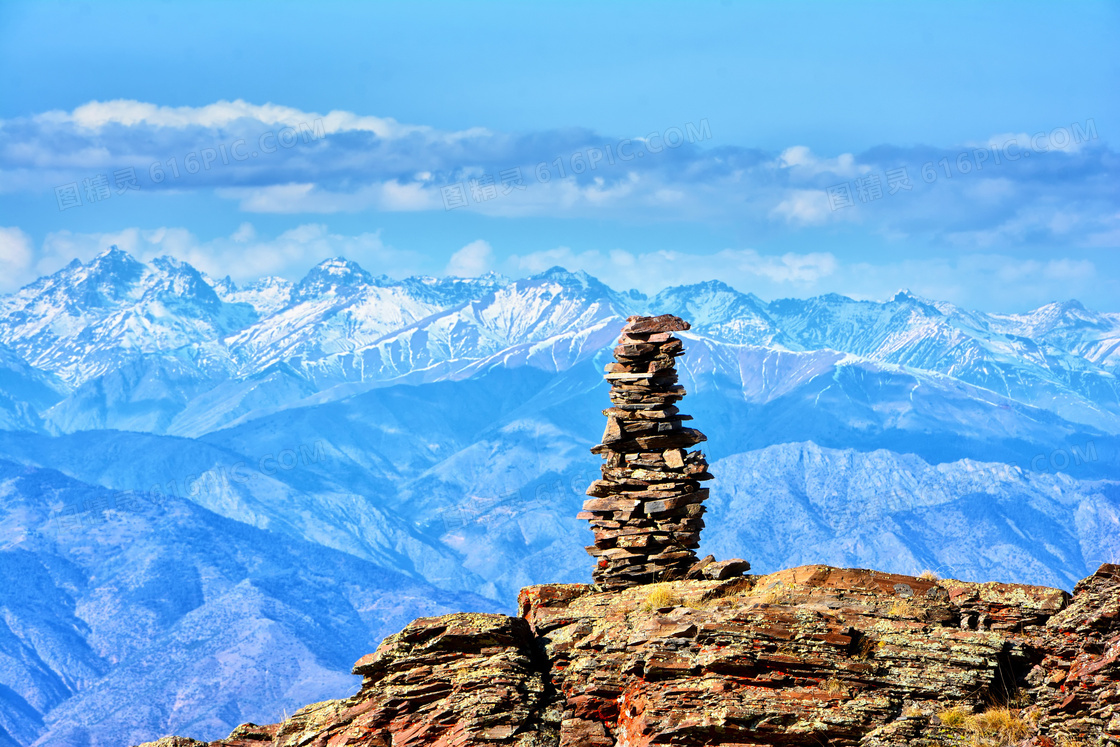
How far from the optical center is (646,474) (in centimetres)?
4544

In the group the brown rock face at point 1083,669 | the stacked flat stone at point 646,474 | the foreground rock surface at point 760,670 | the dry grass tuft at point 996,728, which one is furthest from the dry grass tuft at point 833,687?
the stacked flat stone at point 646,474

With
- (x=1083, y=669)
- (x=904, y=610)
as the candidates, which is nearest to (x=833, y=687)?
(x=904, y=610)

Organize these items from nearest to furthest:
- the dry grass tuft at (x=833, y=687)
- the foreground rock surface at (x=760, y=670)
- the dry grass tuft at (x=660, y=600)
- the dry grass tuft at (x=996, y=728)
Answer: the dry grass tuft at (x=996, y=728)
the foreground rock surface at (x=760, y=670)
the dry grass tuft at (x=833, y=687)
the dry grass tuft at (x=660, y=600)

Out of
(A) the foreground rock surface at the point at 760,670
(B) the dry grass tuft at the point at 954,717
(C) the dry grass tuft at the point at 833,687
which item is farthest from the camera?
(C) the dry grass tuft at the point at 833,687

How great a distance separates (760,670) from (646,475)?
1698 cm

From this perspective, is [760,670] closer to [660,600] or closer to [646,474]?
[660,600]

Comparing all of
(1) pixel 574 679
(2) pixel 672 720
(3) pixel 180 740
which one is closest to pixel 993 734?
(2) pixel 672 720

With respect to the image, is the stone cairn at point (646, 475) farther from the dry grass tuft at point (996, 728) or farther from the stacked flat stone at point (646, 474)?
the dry grass tuft at point (996, 728)

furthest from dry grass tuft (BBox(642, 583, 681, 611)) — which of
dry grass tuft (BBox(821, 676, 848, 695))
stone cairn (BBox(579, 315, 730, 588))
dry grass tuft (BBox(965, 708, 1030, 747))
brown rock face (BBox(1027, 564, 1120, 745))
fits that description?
brown rock face (BBox(1027, 564, 1120, 745))

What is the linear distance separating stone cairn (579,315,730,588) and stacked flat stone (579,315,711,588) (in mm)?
36

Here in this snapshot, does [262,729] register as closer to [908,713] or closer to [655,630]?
[655,630]

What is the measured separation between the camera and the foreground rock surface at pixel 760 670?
27609 mm

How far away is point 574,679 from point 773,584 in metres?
6.56

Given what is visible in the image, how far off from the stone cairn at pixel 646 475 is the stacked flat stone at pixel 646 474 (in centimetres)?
4
